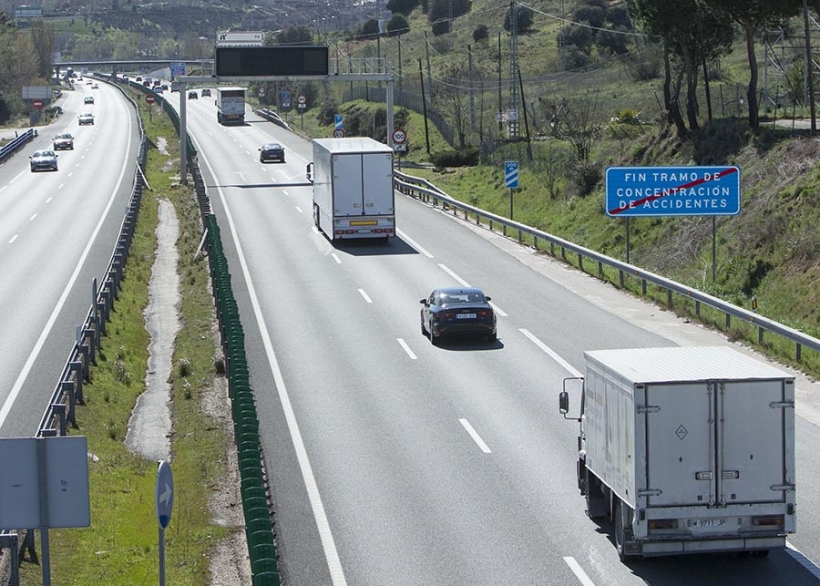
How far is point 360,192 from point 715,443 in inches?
1273

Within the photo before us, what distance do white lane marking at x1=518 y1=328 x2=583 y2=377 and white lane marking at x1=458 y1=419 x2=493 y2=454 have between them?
174 inches

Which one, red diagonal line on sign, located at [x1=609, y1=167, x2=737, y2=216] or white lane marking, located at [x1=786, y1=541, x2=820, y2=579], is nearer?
white lane marking, located at [x1=786, y1=541, x2=820, y2=579]

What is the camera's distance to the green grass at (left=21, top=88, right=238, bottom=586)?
16.3 m

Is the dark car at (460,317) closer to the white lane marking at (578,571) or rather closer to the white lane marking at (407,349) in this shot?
the white lane marking at (407,349)

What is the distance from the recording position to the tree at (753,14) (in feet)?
152

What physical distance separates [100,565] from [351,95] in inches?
4689

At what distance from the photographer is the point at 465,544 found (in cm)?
1645

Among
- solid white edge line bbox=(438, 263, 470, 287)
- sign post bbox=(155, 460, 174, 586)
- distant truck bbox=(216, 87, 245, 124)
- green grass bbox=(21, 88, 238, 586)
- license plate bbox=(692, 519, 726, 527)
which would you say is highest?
distant truck bbox=(216, 87, 245, 124)

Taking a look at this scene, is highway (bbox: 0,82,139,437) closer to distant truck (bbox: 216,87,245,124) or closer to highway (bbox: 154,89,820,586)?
highway (bbox: 154,89,820,586)

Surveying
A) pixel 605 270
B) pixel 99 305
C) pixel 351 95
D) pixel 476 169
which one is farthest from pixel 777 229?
pixel 351 95

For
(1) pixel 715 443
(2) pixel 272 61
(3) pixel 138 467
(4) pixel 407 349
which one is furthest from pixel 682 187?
(2) pixel 272 61

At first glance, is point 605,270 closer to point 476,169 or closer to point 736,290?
point 736,290

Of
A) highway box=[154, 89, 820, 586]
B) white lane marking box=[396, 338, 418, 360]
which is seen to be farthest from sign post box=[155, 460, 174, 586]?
white lane marking box=[396, 338, 418, 360]

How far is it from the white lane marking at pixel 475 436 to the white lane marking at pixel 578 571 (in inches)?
206
